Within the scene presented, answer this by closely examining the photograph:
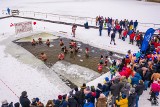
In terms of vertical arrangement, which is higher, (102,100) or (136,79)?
(136,79)

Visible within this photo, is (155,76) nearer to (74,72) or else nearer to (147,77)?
(147,77)

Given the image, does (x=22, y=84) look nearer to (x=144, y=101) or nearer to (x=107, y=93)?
(x=107, y=93)

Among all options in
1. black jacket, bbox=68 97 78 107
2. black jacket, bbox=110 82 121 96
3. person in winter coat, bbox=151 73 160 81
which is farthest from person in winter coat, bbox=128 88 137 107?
person in winter coat, bbox=151 73 160 81

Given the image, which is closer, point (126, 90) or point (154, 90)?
point (126, 90)

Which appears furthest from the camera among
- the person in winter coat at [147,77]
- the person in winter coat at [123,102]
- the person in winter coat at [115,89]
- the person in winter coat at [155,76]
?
the person in winter coat at [147,77]

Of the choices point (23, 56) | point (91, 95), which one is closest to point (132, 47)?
point (23, 56)

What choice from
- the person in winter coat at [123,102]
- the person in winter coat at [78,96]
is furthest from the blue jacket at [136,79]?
the person in winter coat at [78,96]

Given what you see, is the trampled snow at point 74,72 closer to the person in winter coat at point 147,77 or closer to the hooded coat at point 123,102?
the person in winter coat at point 147,77

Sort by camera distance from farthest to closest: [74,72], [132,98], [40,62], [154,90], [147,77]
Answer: [40,62] < [74,72] < [147,77] < [154,90] < [132,98]

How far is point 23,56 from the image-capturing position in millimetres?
22047

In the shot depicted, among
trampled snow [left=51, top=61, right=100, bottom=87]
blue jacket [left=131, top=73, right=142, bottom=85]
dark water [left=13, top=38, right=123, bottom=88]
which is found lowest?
trampled snow [left=51, top=61, right=100, bottom=87]

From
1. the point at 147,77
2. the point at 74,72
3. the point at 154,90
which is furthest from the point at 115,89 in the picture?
the point at 74,72

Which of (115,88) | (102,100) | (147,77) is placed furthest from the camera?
(147,77)

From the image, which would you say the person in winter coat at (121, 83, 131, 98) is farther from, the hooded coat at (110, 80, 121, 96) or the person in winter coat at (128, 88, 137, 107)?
the person in winter coat at (128, 88, 137, 107)
